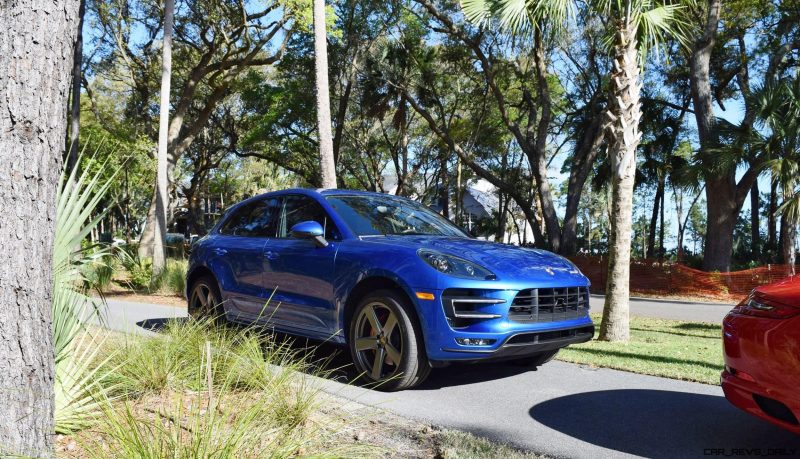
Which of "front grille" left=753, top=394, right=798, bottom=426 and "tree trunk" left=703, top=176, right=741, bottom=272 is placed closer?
"front grille" left=753, top=394, right=798, bottom=426

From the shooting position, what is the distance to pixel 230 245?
7.35 m

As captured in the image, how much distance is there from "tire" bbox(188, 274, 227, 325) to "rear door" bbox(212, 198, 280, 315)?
0.69ft

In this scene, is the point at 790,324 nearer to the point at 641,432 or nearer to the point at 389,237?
the point at 641,432

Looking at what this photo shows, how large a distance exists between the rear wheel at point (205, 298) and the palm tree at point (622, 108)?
4.69 m

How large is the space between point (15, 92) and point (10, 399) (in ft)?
4.17

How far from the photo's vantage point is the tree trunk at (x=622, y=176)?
A: 27.1ft

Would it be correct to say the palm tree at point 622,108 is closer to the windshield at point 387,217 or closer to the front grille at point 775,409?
the windshield at point 387,217

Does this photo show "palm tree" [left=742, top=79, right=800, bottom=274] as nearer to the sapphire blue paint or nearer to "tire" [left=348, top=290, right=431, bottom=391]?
the sapphire blue paint

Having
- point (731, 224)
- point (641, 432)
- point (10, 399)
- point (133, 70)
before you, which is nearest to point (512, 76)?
point (731, 224)

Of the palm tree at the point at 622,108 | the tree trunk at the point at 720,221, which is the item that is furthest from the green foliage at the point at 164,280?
the tree trunk at the point at 720,221

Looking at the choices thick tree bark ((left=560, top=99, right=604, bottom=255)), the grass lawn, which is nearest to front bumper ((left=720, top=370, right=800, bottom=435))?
the grass lawn

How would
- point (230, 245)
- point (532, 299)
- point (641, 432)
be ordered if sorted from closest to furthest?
point (641, 432), point (532, 299), point (230, 245)

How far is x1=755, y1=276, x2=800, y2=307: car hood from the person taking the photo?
3.56 m

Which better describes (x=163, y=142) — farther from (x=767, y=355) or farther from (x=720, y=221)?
(x=720, y=221)
